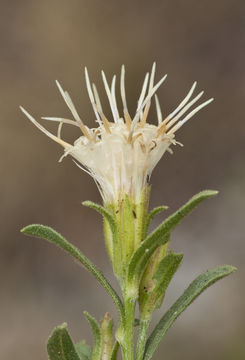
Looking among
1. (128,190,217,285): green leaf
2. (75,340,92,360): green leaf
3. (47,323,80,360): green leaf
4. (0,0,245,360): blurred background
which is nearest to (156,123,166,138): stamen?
(128,190,217,285): green leaf

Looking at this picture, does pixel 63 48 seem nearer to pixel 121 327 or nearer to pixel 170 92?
pixel 170 92

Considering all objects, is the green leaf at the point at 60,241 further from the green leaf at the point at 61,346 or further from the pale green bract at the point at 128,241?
the green leaf at the point at 61,346

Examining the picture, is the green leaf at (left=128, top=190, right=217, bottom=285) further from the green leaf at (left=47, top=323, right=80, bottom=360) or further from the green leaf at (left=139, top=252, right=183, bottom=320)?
the green leaf at (left=47, top=323, right=80, bottom=360)

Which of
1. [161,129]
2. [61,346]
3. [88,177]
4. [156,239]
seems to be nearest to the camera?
[156,239]

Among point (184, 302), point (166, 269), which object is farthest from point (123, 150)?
point (184, 302)

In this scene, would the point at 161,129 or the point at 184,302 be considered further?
the point at 161,129

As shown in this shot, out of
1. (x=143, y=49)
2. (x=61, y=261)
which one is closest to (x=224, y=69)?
(x=143, y=49)

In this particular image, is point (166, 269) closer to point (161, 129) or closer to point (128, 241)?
point (128, 241)
